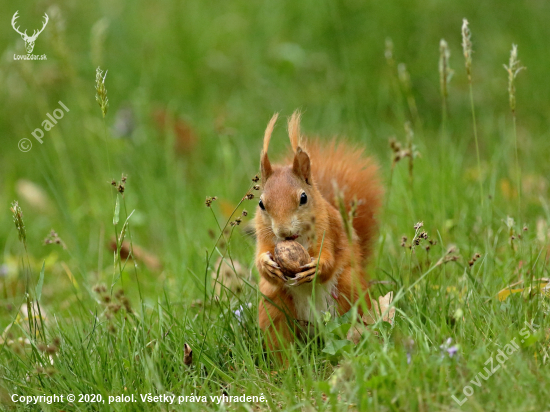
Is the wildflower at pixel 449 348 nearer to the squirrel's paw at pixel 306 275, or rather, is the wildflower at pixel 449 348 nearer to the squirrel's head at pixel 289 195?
the squirrel's paw at pixel 306 275

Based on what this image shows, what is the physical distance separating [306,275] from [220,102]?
3.11 metres

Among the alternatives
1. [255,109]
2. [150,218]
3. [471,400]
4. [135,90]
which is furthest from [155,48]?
[471,400]

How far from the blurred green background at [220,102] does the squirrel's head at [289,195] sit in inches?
42.0

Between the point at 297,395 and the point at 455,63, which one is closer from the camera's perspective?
the point at 297,395

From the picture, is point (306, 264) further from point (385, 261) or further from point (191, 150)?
point (191, 150)

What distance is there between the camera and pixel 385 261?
2.74 m

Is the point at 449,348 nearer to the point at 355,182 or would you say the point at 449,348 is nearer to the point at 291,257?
the point at 291,257

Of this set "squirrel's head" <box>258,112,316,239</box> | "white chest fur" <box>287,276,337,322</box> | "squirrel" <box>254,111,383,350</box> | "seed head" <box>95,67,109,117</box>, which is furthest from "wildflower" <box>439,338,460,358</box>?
"seed head" <box>95,67,109,117</box>

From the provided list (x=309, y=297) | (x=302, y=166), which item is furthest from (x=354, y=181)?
(x=309, y=297)

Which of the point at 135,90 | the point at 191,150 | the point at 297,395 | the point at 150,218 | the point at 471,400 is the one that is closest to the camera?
the point at 471,400

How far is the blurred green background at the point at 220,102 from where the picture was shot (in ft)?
12.8

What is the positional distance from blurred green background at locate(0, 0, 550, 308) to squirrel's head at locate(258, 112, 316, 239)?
1.07m

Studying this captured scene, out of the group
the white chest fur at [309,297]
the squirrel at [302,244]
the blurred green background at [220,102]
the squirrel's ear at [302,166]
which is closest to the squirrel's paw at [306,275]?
the squirrel at [302,244]

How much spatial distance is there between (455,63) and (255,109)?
4.83ft
